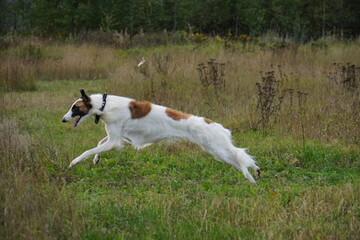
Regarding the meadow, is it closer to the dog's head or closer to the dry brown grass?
the dry brown grass

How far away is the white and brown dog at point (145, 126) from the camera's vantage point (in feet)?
21.6

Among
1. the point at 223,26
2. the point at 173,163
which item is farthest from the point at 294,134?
the point at 223,26

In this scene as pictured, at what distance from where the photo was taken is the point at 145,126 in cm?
705

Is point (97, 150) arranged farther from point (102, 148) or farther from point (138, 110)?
point (138, 110)

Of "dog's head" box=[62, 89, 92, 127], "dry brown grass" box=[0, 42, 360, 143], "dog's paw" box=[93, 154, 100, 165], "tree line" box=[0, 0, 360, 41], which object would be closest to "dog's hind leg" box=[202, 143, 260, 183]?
"dog's paw" box=[93, 154, 100, 165]

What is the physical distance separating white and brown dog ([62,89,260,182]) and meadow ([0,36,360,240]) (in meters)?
0.30

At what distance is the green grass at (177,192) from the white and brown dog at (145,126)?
0.31 metres

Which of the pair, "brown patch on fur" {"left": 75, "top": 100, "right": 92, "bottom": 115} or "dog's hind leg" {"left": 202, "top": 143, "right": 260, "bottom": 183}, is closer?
"dog's hind leg" {"left": 202, "top": 143, "right": 260, "bottom": 183}

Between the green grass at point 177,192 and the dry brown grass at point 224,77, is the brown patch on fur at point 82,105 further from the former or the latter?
the dry brown grass at point 224,77

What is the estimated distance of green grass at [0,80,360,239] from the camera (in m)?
4.20

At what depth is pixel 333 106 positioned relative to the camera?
9.39m

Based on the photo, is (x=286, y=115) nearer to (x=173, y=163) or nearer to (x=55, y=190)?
(x=173, y=163)

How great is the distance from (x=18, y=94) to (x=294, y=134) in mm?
7990

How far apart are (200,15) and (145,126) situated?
3043 centimetres
